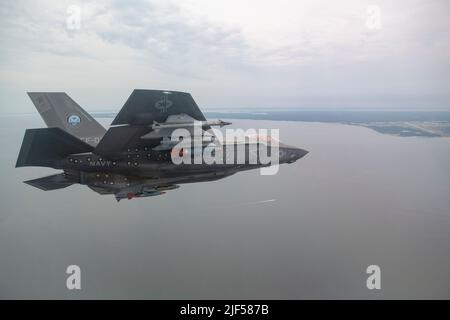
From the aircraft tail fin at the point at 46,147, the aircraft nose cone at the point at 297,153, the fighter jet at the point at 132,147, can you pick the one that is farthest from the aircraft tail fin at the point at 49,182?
the aircraft nose cone at the point at 297,153

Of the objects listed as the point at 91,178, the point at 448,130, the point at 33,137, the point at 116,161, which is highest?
the point at 448,130

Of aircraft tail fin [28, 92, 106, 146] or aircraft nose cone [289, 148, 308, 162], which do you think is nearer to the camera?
aircraft tail fin [28, 92, 106, 146]

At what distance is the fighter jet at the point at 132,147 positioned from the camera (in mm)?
4555

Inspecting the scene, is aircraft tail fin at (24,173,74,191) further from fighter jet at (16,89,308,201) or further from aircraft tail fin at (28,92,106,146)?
aircraft tail fin at (28,92,106,146)

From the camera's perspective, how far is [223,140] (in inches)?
211

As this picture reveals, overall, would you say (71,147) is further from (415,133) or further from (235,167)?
(415,133)

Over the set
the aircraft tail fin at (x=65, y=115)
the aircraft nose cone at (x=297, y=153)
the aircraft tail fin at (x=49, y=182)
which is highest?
the aircraft tail fin at (x=65, y=115)

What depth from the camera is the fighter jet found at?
14.9ft

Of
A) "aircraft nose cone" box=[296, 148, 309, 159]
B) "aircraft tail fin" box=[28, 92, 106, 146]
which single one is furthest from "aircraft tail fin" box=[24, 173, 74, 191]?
"aircraft nose cone" box=[296, 148, 309, 159]

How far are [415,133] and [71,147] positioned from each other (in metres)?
12.0

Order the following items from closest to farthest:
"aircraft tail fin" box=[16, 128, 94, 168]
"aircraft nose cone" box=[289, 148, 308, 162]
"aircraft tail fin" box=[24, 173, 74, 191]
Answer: "aircraft tail fin" box=[16, 128, 94, 168], "aircraft tail fin" box=[24, 173, 74, 191], "aircraft nose cone" box=[289, 148, 308, 162]

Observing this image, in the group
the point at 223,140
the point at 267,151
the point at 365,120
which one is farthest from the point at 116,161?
the point at 365,120

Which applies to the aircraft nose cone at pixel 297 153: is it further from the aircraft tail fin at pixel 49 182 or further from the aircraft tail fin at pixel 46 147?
the aircraft tail fin at pixel 49 182

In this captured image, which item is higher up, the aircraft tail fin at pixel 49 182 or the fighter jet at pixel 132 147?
the fighter jet at pixel 132 147
